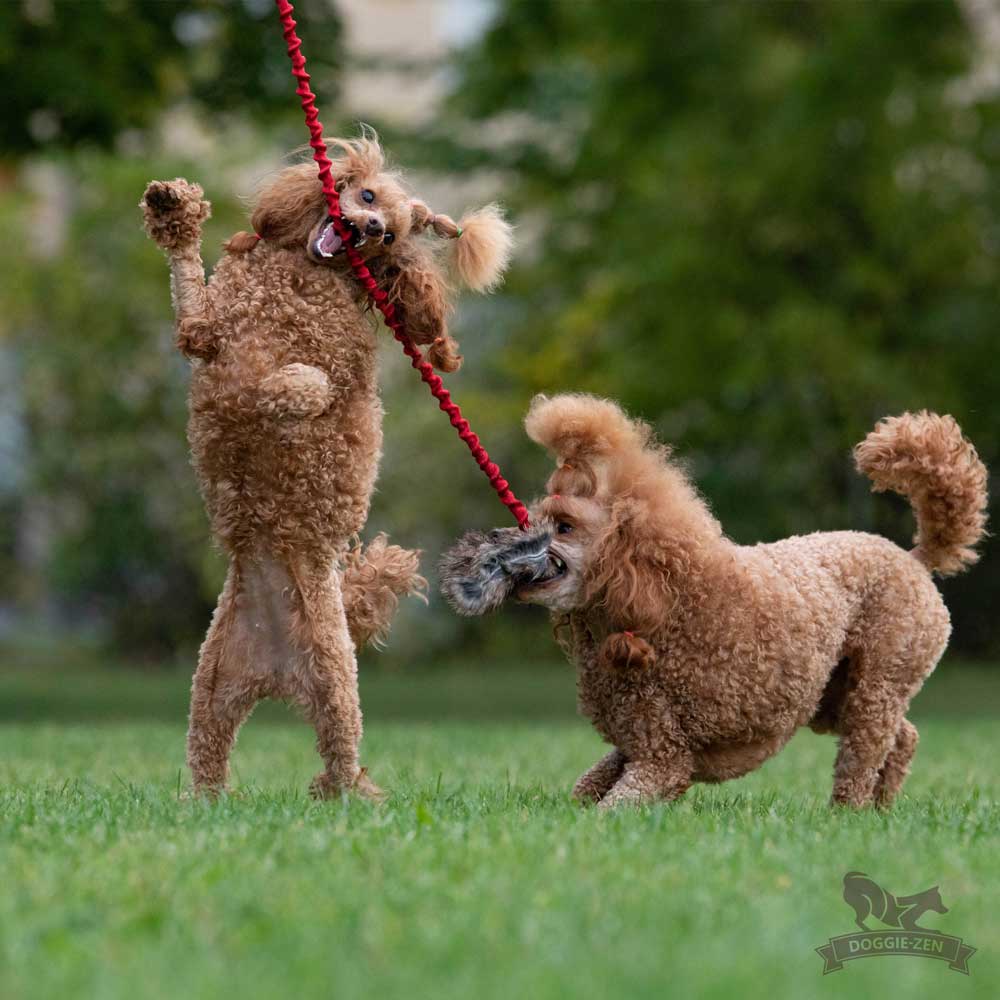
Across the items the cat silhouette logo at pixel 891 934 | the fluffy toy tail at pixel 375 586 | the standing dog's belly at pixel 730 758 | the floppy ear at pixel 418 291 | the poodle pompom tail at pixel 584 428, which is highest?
the floppy ear at pixel 418 291

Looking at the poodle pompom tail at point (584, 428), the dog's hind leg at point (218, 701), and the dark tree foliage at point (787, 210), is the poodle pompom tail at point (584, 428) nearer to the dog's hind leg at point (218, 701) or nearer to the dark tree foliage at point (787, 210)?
the dog's hind leg at point (218, 701)

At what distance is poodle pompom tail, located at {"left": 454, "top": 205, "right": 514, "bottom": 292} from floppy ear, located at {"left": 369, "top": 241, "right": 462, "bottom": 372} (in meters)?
0.10

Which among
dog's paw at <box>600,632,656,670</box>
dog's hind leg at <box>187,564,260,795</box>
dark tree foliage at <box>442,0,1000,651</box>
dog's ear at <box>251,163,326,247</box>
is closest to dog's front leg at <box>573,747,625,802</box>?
dog's paw at <box>600,632,656,670</box>

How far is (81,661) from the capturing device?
22812mm

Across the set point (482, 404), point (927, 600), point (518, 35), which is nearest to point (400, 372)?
point (482, 404)

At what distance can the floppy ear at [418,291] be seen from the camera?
5.32m

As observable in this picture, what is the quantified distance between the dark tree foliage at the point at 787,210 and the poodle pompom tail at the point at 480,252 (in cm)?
1016

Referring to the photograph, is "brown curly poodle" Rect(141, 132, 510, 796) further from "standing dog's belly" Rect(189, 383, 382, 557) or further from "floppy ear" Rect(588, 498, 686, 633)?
"floppy ear" Rect(588, 498, 686, 633)

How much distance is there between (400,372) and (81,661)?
246 inches

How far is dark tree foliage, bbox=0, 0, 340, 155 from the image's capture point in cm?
1178

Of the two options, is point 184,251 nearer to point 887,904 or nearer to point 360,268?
point 360,268

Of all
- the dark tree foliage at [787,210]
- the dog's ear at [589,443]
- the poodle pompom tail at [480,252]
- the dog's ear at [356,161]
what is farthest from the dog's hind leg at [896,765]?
the dark tree foliage at [787,210]

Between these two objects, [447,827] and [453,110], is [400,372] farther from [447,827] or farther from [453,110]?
[447,827]

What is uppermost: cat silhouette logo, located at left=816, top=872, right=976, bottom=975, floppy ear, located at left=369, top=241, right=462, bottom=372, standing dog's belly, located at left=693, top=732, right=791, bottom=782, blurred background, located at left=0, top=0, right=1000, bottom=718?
blurred background, located at left=0, top=0, right=1000, bottom=718
